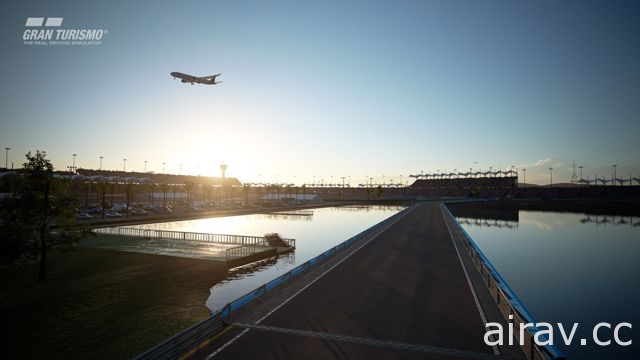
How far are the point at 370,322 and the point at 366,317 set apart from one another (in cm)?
55

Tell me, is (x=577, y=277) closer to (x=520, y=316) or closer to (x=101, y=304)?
(x=520, y=316)

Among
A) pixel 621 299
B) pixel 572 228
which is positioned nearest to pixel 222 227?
pixel 621 299

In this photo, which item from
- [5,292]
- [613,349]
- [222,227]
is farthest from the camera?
[222,227]

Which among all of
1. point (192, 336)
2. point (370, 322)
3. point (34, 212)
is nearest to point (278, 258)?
point (34, 212)

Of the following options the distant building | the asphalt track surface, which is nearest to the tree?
the asphalt track surface

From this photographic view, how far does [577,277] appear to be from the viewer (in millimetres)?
30016

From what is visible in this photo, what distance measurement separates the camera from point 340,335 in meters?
12.9

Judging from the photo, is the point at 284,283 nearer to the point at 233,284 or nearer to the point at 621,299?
the point at 233,284

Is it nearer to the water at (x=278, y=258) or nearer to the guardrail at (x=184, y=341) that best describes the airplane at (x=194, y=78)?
the water at (x=278, y=258)

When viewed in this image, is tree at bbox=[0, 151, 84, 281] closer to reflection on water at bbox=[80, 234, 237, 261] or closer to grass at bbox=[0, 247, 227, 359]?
grass at bbox=[0, 247, 227, 359]

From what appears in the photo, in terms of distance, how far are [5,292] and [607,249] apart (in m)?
62.4

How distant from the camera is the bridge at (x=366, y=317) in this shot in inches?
456

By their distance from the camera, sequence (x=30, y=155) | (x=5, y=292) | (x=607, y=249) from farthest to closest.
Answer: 1. (x=607, y=249)
2. (x=30, y=155)
3. (x=5, y=292)

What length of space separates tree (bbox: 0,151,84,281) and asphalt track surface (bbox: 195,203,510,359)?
1777cm
